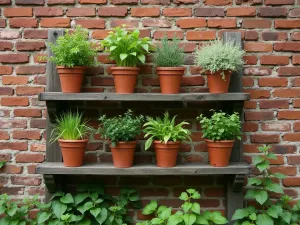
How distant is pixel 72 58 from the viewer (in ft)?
7.45

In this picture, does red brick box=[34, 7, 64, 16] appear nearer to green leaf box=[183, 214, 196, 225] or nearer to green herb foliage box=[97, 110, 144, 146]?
green herb foliage box=[97, 110, 144, 146]

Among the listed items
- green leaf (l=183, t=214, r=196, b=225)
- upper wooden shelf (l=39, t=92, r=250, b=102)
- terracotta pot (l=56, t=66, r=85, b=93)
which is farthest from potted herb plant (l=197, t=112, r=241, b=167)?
terracotta pot (l=56, t=66, r=85, b=93)

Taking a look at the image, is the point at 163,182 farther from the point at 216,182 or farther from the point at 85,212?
the point at 85,212

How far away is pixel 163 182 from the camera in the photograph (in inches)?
99.3

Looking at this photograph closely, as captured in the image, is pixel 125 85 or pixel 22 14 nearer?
pixel 125 85

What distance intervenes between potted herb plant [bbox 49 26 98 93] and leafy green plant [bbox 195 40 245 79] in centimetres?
72

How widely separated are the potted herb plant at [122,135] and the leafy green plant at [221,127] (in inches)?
16.9

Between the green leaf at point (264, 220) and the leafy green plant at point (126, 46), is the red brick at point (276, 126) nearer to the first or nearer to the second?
the green leaf at point (264, 220)

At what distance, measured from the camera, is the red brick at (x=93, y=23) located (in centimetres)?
248

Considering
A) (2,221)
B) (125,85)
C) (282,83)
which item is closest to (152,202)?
(125,85)

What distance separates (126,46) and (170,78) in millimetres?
347

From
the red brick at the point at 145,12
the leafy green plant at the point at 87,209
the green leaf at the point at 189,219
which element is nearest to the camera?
the green leaf at the point at 189,219

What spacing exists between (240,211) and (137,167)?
74 centimetres

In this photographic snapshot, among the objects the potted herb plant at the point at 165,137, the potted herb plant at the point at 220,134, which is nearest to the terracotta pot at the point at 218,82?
the potted herb plant at the point at 220,134
